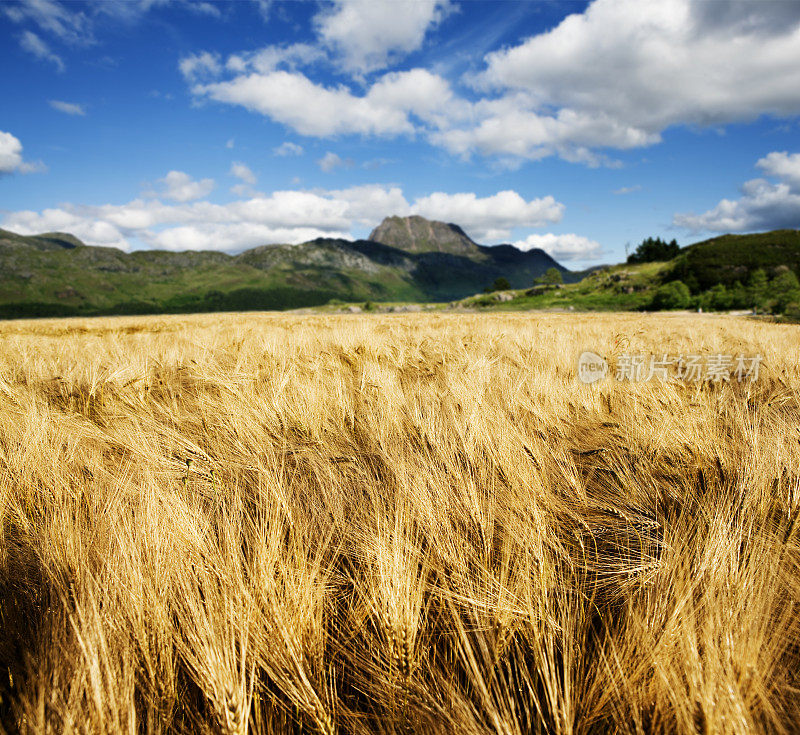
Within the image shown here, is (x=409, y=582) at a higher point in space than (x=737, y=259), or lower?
lower

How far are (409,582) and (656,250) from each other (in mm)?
93188

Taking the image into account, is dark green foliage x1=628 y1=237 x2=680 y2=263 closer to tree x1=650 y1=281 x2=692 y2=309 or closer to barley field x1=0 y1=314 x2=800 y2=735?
tree x1=650 y1=281 x2=692 y2=309

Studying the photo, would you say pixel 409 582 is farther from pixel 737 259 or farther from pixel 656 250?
pixel 656 250

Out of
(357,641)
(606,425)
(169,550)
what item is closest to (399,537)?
(357,641)

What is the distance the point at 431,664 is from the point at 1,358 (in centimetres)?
600

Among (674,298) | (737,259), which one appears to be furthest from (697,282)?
(674,298)

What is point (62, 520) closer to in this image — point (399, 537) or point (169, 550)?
point (169, 550)

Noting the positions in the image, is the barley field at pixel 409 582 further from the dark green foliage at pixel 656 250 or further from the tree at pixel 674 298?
the dark green foliage at pixel 656 250

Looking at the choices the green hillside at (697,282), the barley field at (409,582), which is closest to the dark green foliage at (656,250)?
the green hillside at (697,282)

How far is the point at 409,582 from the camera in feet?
2.90

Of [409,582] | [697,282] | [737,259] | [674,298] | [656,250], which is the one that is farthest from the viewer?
[656,250]

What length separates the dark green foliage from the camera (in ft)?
243

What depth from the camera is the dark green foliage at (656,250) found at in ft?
243

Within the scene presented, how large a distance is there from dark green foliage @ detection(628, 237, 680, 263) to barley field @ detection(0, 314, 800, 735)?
8828cm
